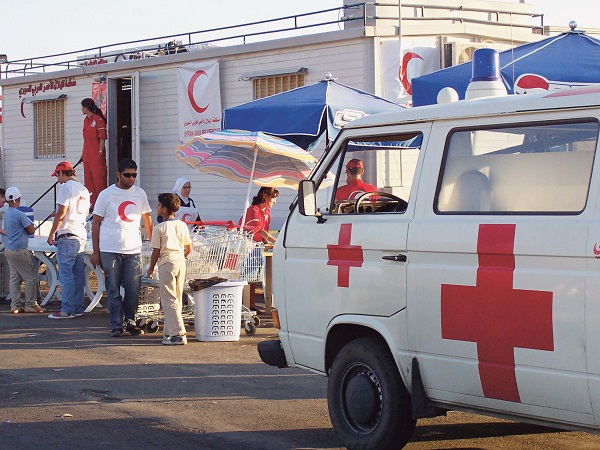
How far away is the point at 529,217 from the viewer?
5.27 meters

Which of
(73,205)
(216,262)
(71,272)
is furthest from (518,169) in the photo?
(71,272)

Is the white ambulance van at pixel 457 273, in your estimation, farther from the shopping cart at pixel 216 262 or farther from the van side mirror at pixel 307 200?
the shopping cart at pixel 216 262

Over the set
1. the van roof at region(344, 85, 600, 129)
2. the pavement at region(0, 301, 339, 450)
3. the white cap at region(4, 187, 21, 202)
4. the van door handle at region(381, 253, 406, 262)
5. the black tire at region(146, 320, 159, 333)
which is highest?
the van roof at region(344, 85, 600, 129)

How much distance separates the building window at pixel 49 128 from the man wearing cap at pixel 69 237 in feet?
30.3

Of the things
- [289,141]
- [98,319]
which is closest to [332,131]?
[289,141]

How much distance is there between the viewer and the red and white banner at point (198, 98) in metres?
18.1

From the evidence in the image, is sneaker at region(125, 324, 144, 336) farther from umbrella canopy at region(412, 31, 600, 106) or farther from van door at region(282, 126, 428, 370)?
van door at region(282, 126, 428, 370)

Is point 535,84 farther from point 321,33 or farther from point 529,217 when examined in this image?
point 321,33

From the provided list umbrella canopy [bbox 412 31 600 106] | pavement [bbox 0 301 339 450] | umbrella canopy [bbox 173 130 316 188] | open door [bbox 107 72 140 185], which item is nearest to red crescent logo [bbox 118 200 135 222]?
pavement [bbox 0 301 339 450]

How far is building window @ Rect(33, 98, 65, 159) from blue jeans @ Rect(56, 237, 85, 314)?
30.4ft

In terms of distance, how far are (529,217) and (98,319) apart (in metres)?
8.38

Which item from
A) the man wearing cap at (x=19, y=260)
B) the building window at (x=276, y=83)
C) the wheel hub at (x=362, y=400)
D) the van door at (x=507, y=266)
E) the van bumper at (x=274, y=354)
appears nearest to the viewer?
the van door at (x=507, y=266)

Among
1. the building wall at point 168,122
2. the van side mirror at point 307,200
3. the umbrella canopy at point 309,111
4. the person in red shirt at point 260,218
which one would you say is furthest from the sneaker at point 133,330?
the building wall at point 168,122

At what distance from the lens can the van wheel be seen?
597 cm
